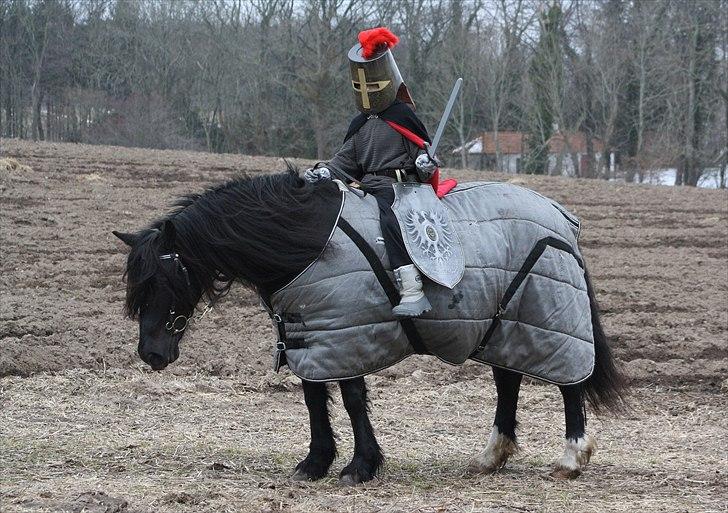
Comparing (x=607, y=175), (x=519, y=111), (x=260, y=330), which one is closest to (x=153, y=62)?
(x=519, y=111)

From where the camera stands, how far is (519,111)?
110 ft

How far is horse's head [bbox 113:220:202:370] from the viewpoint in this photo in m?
4.26

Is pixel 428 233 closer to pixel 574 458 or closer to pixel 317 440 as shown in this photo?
pixel 317 440

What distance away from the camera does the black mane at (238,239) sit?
4.30 metres

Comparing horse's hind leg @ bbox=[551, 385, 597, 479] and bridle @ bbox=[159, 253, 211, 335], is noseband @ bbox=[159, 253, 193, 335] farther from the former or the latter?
horse's hind leg @ bbox=[551, 385, 597, 479]

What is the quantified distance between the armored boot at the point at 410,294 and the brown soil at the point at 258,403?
81cm

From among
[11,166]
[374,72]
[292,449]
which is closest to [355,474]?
[292,449]

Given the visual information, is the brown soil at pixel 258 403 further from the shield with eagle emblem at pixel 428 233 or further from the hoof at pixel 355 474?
the shield with eagle emblem at pixel 428 233

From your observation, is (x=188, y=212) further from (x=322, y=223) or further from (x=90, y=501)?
(x=90, y=501)

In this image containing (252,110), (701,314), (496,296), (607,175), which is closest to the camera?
(496,296)

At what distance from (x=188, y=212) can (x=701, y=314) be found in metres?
6.30

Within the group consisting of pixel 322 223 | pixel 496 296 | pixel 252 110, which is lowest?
pixel 496 296

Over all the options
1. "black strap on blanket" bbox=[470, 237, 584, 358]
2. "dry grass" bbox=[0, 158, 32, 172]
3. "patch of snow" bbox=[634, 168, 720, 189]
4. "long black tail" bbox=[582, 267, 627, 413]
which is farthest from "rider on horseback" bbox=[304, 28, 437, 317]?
"patch of snow" bbox=[634, 168, 720, 189]

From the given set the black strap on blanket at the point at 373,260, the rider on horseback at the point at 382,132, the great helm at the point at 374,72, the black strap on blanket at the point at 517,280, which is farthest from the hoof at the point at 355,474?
the great helm at the point at 374,72
